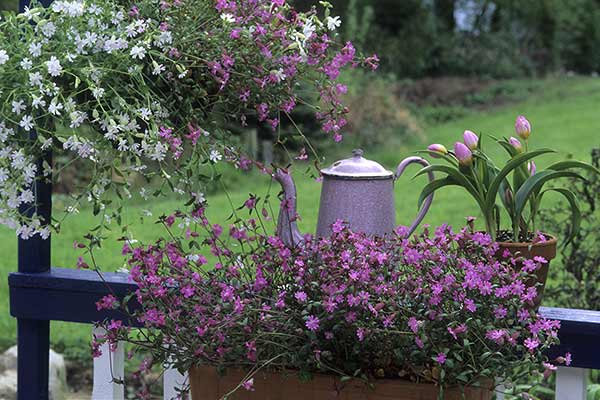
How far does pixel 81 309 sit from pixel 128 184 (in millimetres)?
382

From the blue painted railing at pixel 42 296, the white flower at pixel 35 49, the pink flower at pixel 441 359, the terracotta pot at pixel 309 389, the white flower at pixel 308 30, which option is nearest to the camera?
the pink flower at pixel 441 359

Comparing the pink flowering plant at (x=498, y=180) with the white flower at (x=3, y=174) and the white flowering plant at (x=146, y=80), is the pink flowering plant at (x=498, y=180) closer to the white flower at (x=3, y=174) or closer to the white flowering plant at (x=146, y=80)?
the white flowering plant at (x=146, y=80)

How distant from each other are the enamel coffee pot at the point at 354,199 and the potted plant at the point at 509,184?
0.09 m

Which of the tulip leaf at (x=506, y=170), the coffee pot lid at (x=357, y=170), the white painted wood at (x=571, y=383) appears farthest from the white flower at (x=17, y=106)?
the white painted wood at (x=571, y=383)

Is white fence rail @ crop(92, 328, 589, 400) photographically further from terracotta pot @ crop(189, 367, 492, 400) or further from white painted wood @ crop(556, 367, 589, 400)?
terracotta pot @ crop(189, 367, 492, 400)

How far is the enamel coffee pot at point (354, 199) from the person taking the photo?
1758 mm

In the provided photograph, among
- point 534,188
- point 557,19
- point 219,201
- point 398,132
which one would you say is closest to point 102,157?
point 534,188

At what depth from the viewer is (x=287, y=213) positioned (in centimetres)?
176

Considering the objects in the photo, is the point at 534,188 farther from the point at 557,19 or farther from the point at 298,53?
the point at 557,19

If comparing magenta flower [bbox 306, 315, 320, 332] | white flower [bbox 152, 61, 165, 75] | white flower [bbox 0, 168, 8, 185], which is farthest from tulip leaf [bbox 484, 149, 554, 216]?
white flower [bbox 0, 168, 8, 185]

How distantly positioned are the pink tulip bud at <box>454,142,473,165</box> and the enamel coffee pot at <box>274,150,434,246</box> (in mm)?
130

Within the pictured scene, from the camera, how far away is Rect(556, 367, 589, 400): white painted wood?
172cm

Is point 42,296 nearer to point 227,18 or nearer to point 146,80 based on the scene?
point 146,80

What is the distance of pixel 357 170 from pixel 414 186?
5.31 metres
